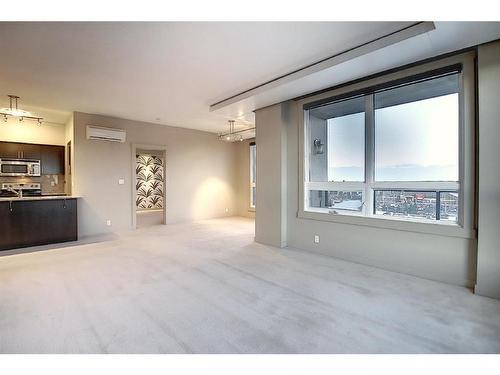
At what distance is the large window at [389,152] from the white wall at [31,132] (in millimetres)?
6182

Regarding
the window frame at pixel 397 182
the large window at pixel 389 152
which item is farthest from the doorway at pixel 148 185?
the large window at pixel 389 152

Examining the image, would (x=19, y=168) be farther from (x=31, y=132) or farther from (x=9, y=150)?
(x=31, y=132)

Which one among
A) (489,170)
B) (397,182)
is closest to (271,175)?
(397,182)

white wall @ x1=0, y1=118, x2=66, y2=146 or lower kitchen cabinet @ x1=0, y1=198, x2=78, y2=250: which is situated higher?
white wall @ x1=0, y1=118, x2=66, y2=146

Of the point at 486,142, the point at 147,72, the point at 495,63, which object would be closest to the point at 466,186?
the point at 486,142

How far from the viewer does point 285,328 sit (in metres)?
2.13

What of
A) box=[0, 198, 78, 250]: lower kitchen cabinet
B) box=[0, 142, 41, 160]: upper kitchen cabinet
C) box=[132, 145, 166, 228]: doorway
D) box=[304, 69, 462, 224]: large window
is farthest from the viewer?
box=[132, 145, 166, 228]: doorway

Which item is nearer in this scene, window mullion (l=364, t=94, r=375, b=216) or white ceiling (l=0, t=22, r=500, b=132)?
white ceiling (l=0, t=22, r=500, b=132)

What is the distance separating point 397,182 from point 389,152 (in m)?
0.45

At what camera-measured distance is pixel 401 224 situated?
3377mm

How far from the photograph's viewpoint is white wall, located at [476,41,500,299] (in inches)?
103

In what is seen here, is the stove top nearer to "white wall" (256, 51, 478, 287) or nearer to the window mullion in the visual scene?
"white wall" (256, 51, 478, 287)

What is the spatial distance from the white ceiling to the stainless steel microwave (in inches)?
68.6

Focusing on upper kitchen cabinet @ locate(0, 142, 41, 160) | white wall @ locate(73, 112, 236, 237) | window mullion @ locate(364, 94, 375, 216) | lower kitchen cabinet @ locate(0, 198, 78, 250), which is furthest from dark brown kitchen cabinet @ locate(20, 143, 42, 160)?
window mullion @ locate(364, 94, 375, 216)
